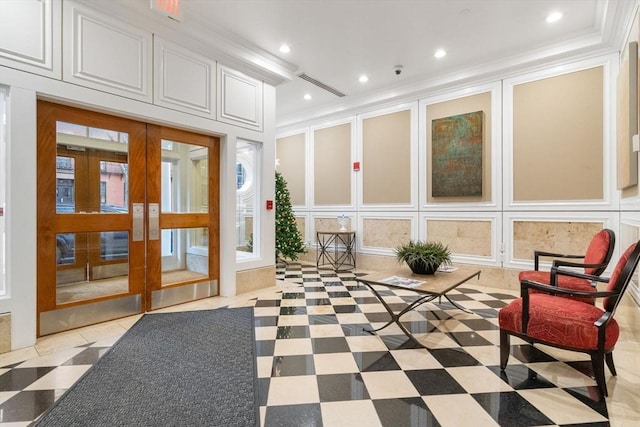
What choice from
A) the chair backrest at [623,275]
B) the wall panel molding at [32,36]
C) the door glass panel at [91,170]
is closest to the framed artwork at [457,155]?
the chair backrest at [623,275]

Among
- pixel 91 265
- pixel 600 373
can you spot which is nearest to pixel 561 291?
pixel 600 373

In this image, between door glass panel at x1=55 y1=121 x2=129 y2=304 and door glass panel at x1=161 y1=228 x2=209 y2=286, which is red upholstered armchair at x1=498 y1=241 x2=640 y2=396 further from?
door glass panel at x1=55 y1=121 x2=129 y2=304

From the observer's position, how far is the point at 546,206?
14.1 ft

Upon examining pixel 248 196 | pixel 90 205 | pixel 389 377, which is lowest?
pixel 389 377

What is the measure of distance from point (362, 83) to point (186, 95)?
303cm

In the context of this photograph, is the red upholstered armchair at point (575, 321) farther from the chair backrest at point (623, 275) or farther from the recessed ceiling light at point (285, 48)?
the recessed ceiling light at point (285, 48)

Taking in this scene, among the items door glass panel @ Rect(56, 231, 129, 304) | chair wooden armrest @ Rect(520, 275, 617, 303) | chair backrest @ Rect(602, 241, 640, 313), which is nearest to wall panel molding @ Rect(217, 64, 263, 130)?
door glass panel @ Rect(56, 231, 129, 304)

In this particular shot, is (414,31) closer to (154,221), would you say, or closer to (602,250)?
(602,250)

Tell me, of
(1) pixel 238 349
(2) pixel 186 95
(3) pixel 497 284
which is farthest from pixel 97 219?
(3) pixel 497 284

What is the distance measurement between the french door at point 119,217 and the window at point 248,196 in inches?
16.5

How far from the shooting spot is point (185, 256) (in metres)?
4.02

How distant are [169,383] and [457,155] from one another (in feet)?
15.7

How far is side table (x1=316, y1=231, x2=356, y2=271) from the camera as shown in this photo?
6330 millimetres

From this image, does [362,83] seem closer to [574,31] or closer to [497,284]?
[574,31]
